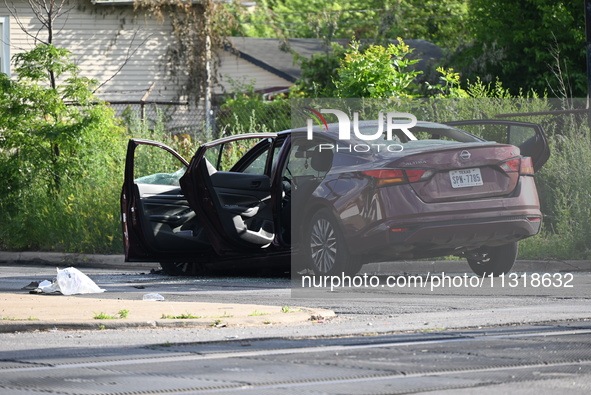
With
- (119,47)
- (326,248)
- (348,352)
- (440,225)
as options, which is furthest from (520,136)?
(119,47)

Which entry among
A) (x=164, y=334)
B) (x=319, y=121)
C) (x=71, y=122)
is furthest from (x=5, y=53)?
(x=164, y=334)

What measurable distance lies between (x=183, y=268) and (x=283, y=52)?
106 feet

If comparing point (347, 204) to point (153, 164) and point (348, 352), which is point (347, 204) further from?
point (153, 164)

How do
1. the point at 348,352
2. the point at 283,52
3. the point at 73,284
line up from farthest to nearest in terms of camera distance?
the point at 283,52 < the point at 73,284 < the point at 348,352

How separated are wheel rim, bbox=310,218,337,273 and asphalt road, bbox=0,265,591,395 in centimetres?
113

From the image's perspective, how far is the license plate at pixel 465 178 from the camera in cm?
1119

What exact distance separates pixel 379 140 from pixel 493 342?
4768 mm

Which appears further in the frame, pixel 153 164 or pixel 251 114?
pixel 251 114

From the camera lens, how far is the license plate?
11.2 m

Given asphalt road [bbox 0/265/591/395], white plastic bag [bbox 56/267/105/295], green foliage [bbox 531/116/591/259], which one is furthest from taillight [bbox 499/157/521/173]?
white plastic bag [bbox 56/267/105/295]

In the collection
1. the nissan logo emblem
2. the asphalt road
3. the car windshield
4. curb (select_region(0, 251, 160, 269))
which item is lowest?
curb (select_region(0, 251, 160, 269))

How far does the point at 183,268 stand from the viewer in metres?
13.8

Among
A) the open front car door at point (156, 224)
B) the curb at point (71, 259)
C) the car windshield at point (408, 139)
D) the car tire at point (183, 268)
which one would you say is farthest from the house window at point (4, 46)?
the car windshield at point (408, 139)

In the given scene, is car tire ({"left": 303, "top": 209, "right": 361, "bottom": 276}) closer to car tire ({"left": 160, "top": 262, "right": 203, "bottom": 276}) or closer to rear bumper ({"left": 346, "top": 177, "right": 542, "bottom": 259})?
rear bumper ({"left": 346, "top": 177, "right": 542, "bottom": 259})
